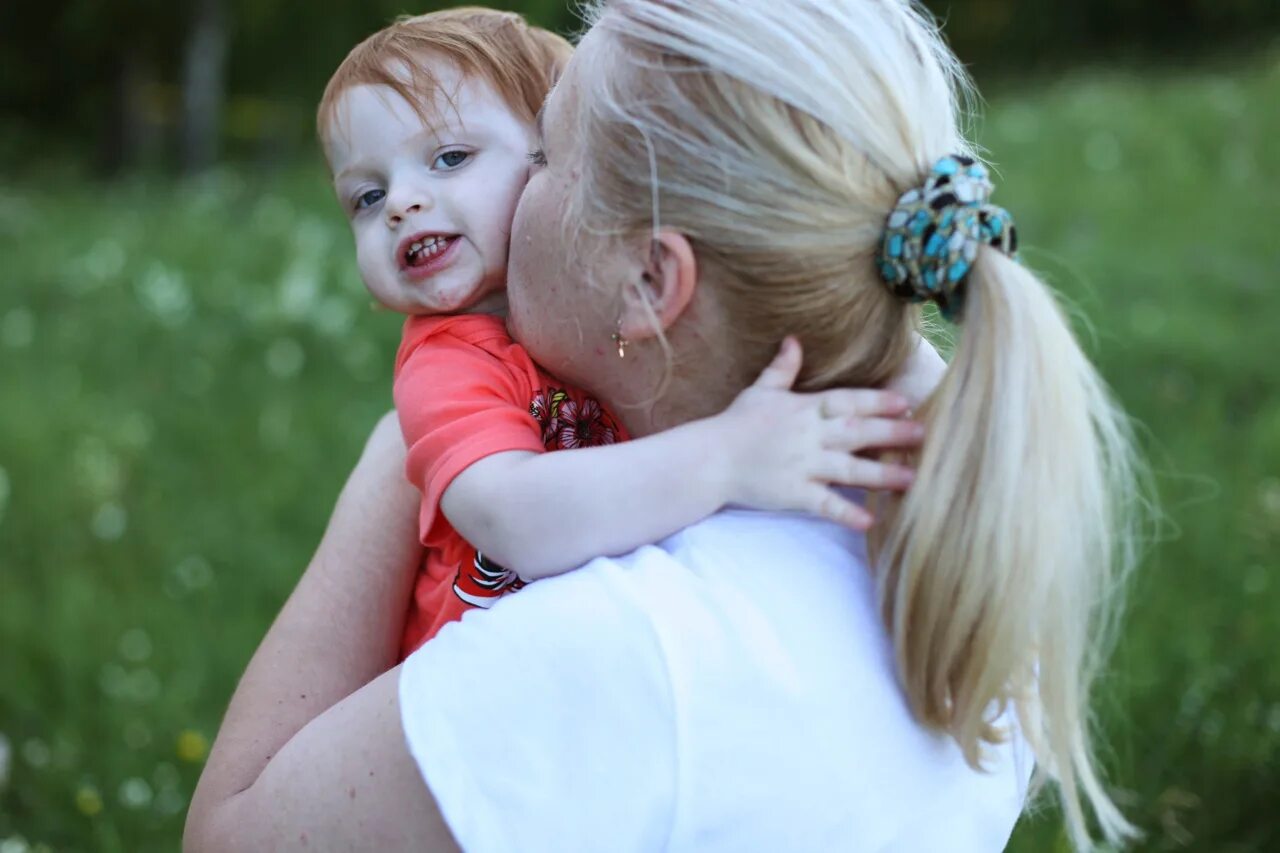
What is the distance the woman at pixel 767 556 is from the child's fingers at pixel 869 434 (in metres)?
0.03

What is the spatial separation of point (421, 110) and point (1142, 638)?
2.63 m

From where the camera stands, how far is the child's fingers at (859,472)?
1.47 m

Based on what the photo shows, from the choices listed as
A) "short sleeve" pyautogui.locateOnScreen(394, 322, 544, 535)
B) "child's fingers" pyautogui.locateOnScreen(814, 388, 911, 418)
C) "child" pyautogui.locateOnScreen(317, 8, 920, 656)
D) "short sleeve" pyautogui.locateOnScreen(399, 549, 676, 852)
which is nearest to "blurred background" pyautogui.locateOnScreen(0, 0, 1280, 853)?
"child's fingers" pyautogui.locateOnScreen(814, 388, 911, 418)

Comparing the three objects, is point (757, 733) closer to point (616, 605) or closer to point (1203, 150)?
point (616, 605)

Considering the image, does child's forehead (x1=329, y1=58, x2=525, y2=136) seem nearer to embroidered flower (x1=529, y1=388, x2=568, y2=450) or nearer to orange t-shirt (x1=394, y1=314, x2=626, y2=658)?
orange t-shirt (x1=394, y1=314, x2=626, y2=658)

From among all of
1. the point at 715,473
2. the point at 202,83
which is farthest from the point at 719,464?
the point at 202,83

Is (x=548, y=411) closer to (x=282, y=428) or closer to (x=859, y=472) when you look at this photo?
(x=859, y=472)

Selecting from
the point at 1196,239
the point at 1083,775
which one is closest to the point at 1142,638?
the point at 1083,775

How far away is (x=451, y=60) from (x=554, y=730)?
0.90 m

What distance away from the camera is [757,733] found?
54.0 inches

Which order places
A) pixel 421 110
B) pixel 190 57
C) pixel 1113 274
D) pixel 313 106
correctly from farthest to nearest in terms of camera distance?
pixel 313 106, pixel 190 57, pixel 1113 274, pixel 421 110

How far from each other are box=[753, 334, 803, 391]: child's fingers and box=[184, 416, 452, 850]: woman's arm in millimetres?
495

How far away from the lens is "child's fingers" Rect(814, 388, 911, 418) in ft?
4.93

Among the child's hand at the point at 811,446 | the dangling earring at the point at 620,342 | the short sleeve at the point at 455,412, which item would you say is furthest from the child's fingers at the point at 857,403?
the short sleeve at the point at 455,412
